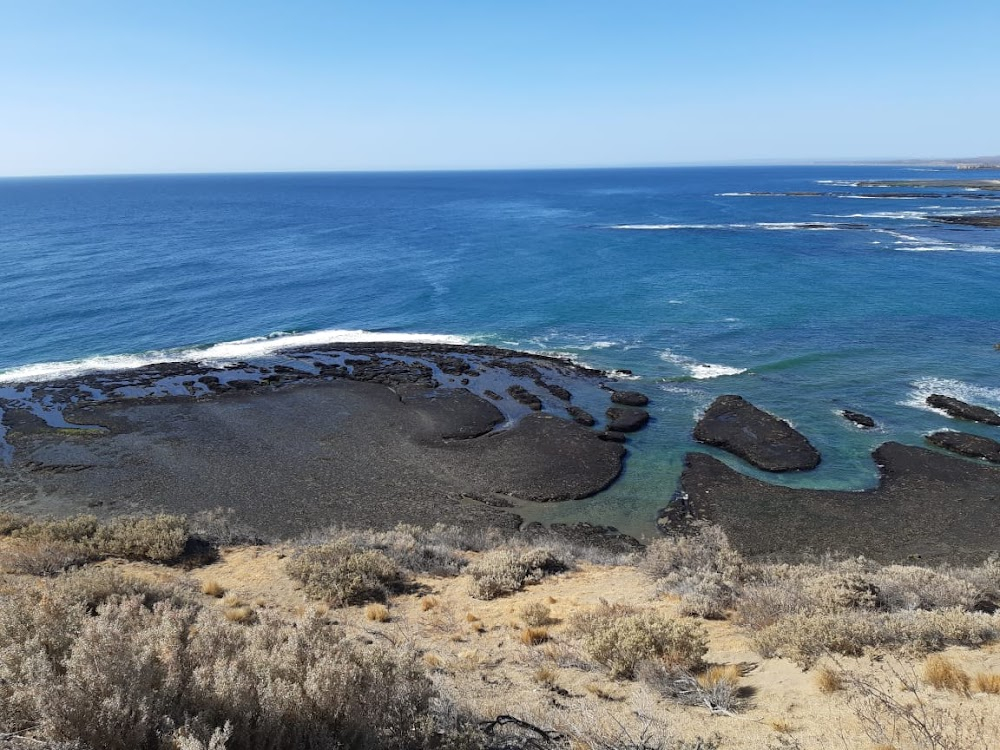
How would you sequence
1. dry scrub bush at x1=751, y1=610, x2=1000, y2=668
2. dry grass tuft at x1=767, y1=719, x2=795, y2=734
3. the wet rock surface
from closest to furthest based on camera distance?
dry grass tuft at x1=767, y1=719, x2=795, y2=734, dry scrub bush at x1=751, y1=610, x2=1000, y2=668, the wet rock surface

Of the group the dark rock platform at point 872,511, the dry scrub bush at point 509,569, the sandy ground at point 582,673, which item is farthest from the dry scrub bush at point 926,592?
the dark rock platform at point 872,511

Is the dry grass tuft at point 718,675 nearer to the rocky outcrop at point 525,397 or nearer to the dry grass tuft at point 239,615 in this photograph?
the dry grass tuft at point 239,615

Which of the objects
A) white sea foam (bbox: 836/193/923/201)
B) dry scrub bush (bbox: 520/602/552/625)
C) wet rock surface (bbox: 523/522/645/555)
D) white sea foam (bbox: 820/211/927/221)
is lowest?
wet rock surface (bbox: 523/522/645/555)

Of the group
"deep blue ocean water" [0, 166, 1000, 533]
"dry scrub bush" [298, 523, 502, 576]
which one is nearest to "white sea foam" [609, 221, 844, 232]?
"deep blue ocean water" [0, 166, 1000, 533]

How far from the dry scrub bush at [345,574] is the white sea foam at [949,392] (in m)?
28.2

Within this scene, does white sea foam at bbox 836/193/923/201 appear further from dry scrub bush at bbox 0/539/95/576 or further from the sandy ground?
dry scrub bush at bbox 0/539/95/576

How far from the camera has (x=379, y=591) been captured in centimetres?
1240

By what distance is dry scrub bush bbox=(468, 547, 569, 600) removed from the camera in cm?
1284

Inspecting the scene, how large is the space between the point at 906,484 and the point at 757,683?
19.2 metres

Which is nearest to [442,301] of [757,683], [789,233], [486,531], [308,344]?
[308,344]

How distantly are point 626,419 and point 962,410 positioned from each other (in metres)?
15.7

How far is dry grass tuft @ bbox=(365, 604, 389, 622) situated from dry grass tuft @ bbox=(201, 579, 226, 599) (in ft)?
10.9

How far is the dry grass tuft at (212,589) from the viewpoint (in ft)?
39.9

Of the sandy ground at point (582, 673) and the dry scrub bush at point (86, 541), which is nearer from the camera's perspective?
the sandy ground at point (582, 673)
